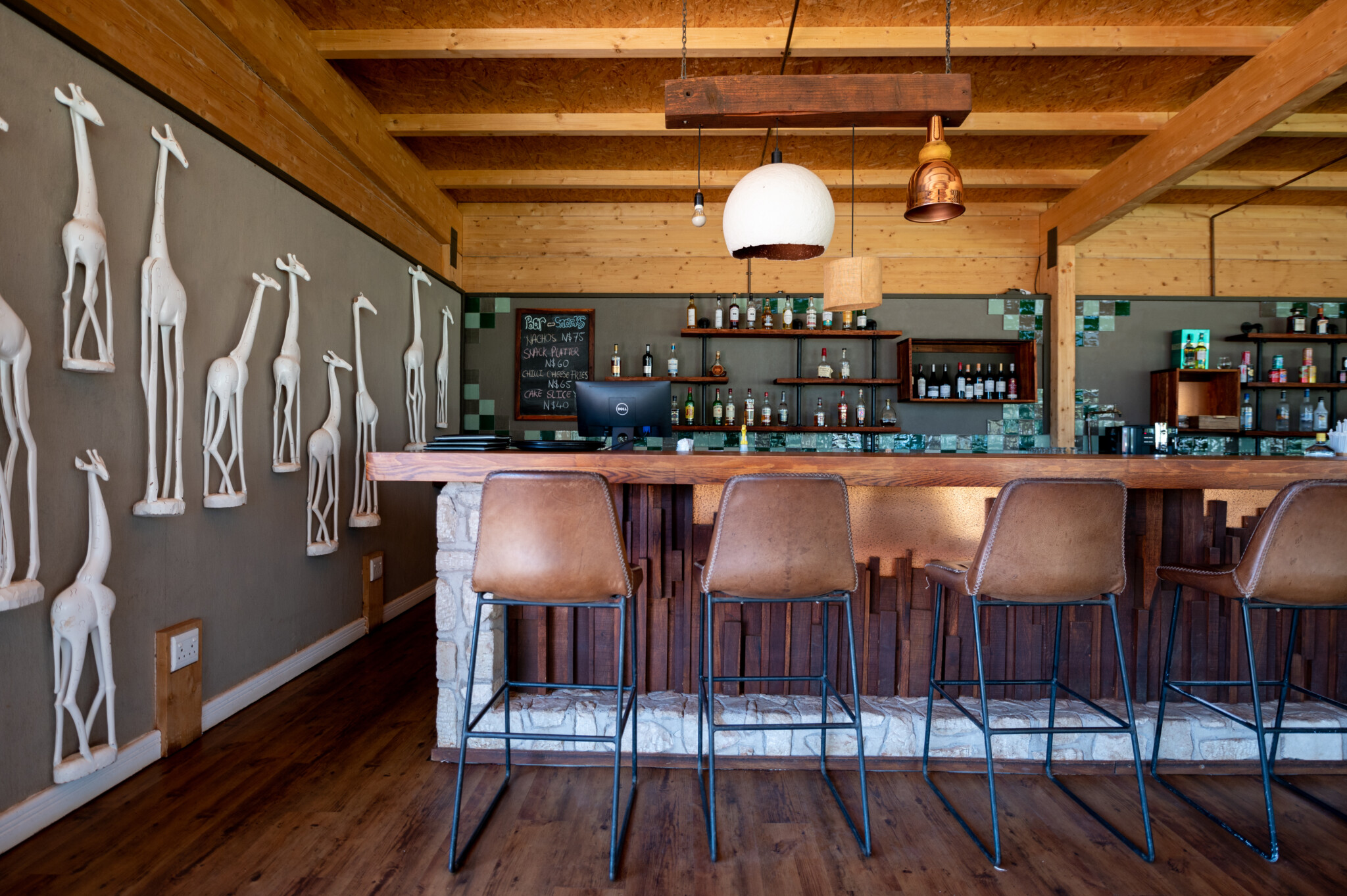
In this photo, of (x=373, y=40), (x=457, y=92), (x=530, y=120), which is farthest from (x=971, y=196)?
(x=373, y=40)

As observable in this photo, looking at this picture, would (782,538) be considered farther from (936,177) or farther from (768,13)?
(768,13)

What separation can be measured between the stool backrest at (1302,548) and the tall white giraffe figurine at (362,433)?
12.2 feet

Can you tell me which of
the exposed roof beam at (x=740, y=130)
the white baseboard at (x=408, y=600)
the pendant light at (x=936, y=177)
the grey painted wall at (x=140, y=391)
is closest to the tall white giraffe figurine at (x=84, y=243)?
the grey painted wall at (x=140, y=391)

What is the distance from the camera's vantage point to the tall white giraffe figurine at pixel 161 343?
2.29 metres

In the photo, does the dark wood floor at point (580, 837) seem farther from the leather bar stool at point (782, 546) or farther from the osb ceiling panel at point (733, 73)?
the osb ceiling panel at point (733, 73)

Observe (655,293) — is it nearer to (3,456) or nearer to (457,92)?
A: (457,92)

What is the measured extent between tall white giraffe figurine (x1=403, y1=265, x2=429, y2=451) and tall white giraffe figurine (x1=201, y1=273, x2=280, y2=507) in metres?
1.70

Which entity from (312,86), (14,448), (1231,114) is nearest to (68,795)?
(14,448)

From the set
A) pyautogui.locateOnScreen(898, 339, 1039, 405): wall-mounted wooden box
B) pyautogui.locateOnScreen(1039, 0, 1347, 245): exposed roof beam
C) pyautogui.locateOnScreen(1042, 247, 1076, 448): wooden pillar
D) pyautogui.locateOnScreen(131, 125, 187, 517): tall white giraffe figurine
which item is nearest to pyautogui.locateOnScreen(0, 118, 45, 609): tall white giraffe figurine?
pyautogui.locateOnScreen(131, 125, 187, 517): tall white giraffe figurine

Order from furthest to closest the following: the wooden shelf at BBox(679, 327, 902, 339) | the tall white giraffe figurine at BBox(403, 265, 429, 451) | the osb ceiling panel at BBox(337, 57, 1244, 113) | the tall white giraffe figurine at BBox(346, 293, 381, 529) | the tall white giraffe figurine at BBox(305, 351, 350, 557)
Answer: the wooden shelf at BBox(679, 327, 902, 339)
the tall white giraffe figurine at BBox(403, 265, 429, 451)
the tall white giraffe figurine at BBox(346, 293, 381, 529)
the osb ceiling panel at BBox(337, 57, 1244, 113)
the tall white giraffe figurine at BBox(305, 351, 350, 557)

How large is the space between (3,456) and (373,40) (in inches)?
99.0

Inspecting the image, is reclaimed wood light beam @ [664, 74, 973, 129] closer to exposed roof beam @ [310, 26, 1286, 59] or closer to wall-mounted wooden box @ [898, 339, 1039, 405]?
exposed roof beam @ [310, 26, 1286, 59]

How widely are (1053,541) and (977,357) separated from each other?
13.5 ft

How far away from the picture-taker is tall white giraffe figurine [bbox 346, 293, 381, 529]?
3760mm
